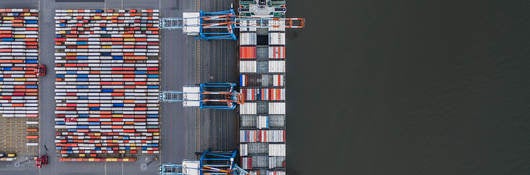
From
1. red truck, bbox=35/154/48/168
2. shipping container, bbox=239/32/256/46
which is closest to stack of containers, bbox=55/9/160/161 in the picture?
red truck, bbox=35/154/48/168

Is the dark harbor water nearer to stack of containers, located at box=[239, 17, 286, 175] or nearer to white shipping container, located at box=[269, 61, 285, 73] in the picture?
stack of containers, located at box=[239, 17, 286, 175]

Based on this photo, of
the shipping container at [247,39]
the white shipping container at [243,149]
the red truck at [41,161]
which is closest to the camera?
the shipping container at [247,39]

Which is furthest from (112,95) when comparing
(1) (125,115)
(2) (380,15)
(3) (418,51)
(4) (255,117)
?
(3) (418,51)

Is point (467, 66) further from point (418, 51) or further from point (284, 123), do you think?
point (284, 123)

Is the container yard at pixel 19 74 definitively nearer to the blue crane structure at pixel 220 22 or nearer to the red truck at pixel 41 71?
the red truck at pixel 41 71

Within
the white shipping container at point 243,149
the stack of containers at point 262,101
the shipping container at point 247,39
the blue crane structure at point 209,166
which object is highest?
the shipping container at point 247,39

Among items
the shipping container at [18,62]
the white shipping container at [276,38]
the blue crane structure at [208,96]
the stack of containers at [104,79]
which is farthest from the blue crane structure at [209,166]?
the shipping container at [18,62]
